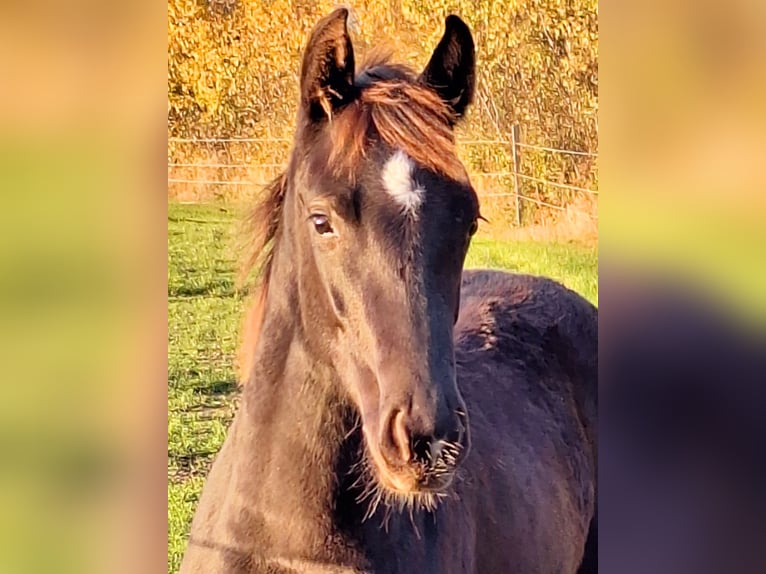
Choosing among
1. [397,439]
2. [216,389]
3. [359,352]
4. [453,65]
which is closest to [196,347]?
[216,389]

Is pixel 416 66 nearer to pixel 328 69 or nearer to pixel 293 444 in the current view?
pixel 328 69

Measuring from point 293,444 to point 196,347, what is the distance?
15.6 inches

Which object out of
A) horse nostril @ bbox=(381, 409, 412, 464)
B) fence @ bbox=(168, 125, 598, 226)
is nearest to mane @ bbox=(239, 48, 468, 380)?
fence @ bbox=(168, 125, 598, 226)

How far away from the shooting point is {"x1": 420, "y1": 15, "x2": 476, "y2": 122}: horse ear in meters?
1.46

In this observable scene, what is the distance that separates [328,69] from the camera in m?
1.39

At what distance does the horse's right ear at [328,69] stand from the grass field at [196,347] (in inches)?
15.6

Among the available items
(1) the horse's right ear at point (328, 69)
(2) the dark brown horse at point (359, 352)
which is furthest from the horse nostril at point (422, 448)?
(1) the horse's right ear at point (328, 69)

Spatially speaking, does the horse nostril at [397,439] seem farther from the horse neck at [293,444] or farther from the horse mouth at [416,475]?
the horse neck at [293,444]

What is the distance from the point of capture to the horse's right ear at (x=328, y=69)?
138 cm

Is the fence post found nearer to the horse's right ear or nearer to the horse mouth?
the horse's right ear

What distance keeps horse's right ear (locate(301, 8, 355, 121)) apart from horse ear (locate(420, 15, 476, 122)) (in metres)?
0.14
